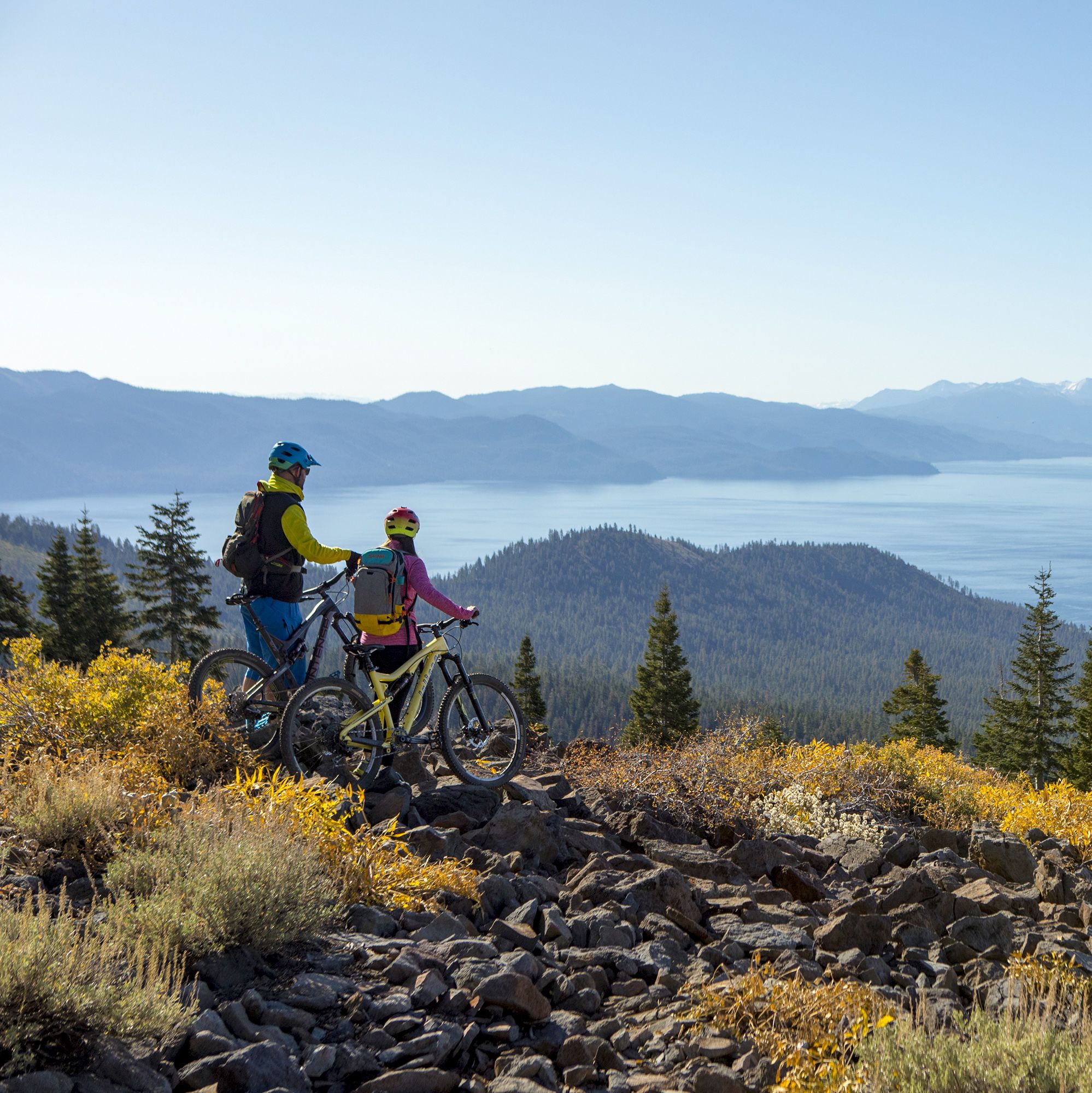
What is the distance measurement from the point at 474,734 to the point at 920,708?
46726 millimetres

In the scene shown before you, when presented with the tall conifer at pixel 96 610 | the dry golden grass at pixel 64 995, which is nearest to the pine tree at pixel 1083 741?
the tall conifer at pixel 96 610

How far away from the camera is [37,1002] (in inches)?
146

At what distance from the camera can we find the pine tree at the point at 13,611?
101 feet

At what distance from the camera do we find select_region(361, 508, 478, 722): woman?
844cm

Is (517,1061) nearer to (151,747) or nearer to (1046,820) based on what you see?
(151,747)

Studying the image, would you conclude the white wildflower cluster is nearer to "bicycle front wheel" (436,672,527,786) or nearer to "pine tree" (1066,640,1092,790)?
"bicycle front wheel" (436,672,527,786)

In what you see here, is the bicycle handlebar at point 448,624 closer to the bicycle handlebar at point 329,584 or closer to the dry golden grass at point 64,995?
the bicycle handlebar at point 329,584

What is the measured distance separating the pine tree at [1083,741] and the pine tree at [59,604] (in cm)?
4485

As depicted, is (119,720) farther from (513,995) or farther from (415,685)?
(513,995)

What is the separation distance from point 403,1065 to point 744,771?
7090 millimetres

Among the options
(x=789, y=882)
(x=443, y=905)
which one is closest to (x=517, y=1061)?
(x=443, y=905)

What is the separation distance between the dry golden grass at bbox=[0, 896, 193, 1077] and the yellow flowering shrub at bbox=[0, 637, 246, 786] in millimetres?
3637

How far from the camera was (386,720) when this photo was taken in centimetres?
818

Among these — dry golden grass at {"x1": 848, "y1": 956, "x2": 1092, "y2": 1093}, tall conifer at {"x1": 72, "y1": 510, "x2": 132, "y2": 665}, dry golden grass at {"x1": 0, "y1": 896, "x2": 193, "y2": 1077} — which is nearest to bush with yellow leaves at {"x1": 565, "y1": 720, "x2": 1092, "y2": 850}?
dry golden grass at {"x1": 848, "y1": 956, "x2": 1092, "y2": 1093}
